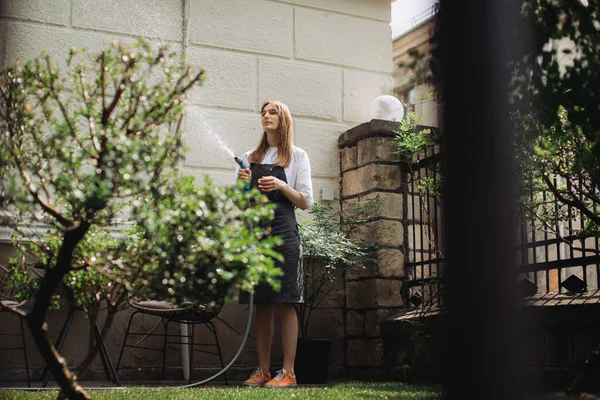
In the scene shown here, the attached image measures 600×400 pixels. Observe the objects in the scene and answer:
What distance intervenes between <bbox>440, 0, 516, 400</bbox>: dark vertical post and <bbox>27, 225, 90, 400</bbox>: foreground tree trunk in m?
1.59

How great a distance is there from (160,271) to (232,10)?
410 centimetres

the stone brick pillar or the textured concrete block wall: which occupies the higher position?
the textured concrete block wall

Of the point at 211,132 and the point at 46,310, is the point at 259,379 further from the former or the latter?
the point at 46,310

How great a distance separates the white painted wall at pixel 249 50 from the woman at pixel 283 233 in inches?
43.7

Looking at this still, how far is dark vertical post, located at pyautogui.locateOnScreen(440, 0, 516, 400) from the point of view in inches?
15.0

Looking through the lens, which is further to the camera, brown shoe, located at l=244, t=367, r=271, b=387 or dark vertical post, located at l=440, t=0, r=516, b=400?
brown shoe, located at l=244, t=367, r=271, b=387

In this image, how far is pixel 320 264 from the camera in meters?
5.36

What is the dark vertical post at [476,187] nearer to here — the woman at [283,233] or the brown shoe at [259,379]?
the woman at [283,233]

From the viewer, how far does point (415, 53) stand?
602 millimetres

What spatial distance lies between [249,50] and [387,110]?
1.26 m

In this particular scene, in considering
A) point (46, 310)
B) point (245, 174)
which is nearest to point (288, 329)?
point (245, 174)

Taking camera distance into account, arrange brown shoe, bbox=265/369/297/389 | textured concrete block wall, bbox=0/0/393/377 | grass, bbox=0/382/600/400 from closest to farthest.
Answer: grass, bbox=0/382/600/400, brown shoe, bbox=265/369/297/389, textured concrete block wall, bbox=0/0/393/377

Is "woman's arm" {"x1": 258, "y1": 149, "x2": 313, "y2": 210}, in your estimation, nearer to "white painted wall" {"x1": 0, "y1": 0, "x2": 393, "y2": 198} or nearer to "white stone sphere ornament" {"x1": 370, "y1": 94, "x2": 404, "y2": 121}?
"white painted wall" {"x1": 0, "y1": 0, "x2": 393, "y2": 198}

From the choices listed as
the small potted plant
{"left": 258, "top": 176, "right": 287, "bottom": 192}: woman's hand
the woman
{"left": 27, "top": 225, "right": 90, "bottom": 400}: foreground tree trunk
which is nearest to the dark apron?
the woman
